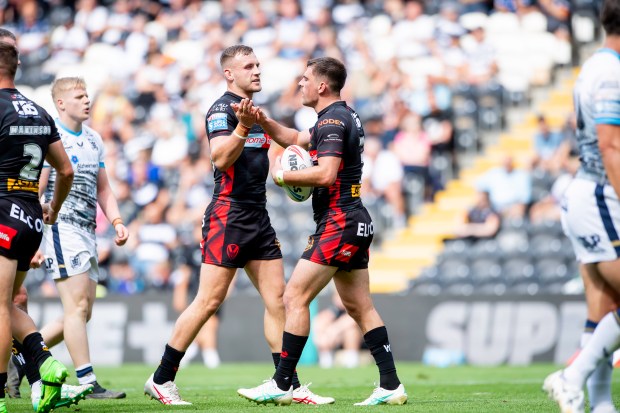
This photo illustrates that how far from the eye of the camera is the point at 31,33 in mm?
26062

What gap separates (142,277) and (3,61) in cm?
1121

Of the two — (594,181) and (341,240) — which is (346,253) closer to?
(341,240)

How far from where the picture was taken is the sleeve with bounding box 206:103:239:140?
8.19m

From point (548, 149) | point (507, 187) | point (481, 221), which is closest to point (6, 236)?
point (481, 221)

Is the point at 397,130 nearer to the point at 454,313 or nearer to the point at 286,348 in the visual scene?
the point at 454,313

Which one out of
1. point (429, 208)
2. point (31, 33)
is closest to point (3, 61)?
point (429, 208)

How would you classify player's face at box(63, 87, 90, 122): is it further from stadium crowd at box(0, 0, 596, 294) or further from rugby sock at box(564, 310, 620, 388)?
stadium crowd at box(0, 0, 596, 294)

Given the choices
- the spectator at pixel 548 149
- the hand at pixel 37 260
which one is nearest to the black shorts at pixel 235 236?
the hand at pixel 37 260

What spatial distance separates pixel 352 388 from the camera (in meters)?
10.4

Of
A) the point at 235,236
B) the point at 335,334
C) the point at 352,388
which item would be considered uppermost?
the point at 235,236

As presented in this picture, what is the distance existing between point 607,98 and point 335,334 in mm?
10477

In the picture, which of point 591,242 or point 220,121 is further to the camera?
point 220,121

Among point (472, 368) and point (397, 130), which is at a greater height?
point (397, 130)

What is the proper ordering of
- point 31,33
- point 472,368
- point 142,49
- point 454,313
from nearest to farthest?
point 472,368
point 454,313
point 142,49
point 31,33
